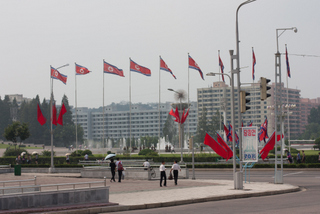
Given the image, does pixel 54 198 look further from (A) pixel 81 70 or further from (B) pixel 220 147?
(A) pixel 81 70

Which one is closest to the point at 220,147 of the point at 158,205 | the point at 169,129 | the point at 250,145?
the point at 250,145

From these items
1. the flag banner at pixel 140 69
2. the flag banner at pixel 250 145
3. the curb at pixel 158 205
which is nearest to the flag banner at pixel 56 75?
the flag banner at pixel 140 69

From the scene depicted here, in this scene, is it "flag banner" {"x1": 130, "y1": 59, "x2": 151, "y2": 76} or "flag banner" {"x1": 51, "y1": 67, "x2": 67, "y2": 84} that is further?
"flag banner" {"x1": 130, "y1": 59, "x2": 151, "y2": 76}

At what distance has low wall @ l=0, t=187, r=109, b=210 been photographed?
15.4 m

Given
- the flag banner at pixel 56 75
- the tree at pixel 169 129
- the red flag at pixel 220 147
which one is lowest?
the red flag at pixel 220 147

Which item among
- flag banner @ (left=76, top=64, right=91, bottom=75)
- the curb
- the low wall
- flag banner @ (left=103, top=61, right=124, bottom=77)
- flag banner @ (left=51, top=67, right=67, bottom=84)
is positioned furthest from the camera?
flag banner @ (left=103, top=61, right=124, bottom=77)

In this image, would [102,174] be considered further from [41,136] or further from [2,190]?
[41,136]

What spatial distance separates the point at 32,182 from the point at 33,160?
44931 millimetres

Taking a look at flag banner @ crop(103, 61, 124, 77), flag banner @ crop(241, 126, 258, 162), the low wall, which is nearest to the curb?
the low wall

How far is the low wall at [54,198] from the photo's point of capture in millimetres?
15419

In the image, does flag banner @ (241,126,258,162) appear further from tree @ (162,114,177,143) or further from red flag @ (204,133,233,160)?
tree @ (162,114,177,143)

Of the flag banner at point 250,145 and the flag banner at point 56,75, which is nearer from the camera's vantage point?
the flag banner at point 250,145

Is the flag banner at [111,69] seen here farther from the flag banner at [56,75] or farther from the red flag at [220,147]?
the red flag at [220,147]

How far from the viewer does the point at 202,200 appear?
20203mm
